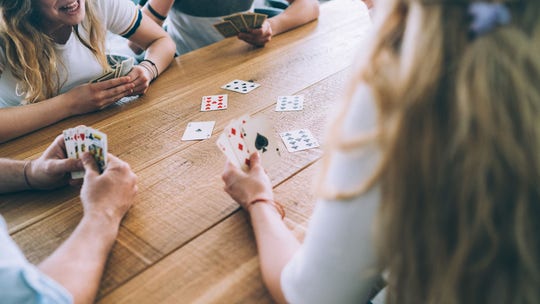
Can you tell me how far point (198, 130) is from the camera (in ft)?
5.31

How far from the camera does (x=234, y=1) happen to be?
2.90 m

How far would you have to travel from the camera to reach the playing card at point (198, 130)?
1.59 metres

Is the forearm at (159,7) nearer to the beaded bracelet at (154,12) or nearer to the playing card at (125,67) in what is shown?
the beaded bracelet at (154,12)

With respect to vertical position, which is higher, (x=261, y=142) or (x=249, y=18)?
(x=249, y=18)

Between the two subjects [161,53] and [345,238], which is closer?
[345,238]

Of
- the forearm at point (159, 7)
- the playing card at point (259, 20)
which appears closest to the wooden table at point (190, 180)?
the playing card at point (259, 20)

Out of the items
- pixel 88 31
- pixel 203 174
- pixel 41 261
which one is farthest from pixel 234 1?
pixel 41 261

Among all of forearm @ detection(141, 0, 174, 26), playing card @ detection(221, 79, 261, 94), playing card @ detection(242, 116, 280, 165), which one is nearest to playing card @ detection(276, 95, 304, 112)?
playing card @ detection(221, 79, 261, 94)

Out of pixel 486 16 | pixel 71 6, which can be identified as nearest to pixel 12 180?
pixel 71 6

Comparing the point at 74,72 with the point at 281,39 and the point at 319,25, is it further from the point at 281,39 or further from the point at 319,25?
the point at 319,25

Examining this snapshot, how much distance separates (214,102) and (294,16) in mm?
996

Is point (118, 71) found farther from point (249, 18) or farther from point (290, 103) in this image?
point (290, 103)

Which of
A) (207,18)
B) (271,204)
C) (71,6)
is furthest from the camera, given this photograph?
(207,18)

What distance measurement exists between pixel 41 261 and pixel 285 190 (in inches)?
26.8
